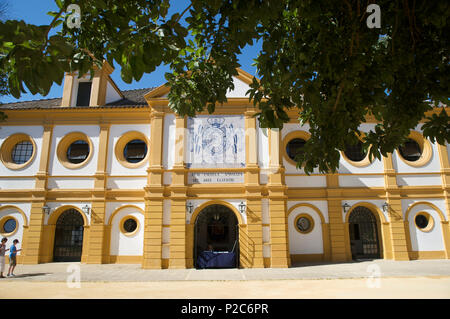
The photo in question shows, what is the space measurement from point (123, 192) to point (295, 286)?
10.5m

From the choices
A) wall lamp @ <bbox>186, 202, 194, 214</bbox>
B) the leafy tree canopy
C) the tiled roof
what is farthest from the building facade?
the leafy tree canopy

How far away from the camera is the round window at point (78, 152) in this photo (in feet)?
56.2

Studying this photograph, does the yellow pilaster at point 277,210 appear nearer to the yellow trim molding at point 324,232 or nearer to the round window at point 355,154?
the yellow trim molding at point 324,232

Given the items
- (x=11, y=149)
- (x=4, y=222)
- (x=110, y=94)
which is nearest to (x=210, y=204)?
(x=110, y=94)

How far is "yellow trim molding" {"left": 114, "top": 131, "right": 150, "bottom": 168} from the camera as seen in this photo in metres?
16.3

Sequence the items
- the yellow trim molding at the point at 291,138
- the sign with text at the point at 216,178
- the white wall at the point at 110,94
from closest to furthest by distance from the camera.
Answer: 1. the sign with text at the point at 216,178
2. the yellow trim molding at the point at 291,138
3. the white wall at the point at 110,94

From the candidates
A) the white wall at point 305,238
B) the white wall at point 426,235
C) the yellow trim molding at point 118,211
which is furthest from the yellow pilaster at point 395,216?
the yellow trim molding at point 118,211

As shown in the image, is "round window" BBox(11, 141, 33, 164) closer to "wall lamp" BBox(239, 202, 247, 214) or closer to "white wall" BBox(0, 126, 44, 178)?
"white wall" BBox(0, 126, 44, 178)

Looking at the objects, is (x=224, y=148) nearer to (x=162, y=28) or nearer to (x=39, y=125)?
(x=39, y=125)

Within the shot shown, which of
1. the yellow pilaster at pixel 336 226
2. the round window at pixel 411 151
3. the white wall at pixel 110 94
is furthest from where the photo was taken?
the white wall at pixel 110 94

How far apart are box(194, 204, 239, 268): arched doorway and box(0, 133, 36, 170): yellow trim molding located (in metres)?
10.5

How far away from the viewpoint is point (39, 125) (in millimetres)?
17016

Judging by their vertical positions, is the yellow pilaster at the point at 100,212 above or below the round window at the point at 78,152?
below

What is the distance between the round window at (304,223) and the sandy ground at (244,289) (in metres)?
5.42
